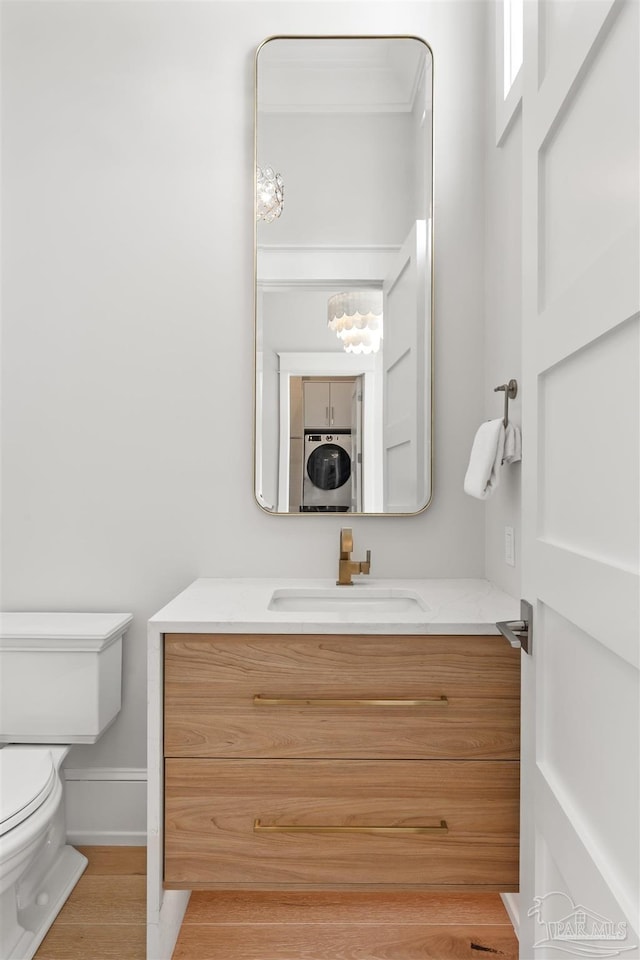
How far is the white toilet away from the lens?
1534 millimetres

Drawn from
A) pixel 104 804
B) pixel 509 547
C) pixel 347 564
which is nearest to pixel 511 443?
pixel 509 547

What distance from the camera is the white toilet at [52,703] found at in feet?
5.03

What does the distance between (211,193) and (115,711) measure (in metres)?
1.54

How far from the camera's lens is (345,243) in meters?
1.82

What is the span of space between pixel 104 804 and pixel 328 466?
1205mm

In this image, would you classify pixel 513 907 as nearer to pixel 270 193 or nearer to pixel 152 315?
pixel 152 315

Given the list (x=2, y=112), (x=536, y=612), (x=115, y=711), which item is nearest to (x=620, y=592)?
(x=536, y=612)

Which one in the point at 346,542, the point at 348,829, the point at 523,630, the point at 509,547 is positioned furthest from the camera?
the point at 346,542

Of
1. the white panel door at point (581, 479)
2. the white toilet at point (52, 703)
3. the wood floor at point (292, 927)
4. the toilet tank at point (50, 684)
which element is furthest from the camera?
the toilet tank at point (50, 684)

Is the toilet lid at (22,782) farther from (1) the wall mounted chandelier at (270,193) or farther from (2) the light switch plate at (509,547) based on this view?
(1) the wall mounted chandelier at (270,193)

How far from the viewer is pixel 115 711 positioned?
1799mm

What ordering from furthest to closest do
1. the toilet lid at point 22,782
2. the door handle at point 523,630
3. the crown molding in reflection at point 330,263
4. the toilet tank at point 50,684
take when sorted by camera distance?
the crown molding in reflection at point 330,263, the toilet tank at point 50,684, the toilet lid at point 22,782, the door handle at point 523,630

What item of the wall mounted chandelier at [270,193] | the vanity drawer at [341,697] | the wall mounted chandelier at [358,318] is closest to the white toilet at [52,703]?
the vanity drawer at [341,697]

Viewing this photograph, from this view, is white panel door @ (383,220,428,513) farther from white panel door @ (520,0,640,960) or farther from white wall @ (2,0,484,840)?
white panel door @ (520,0,640,960)
